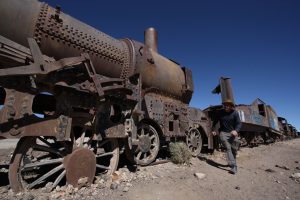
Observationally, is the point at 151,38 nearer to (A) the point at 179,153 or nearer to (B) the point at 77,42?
(B) the point at 77,42

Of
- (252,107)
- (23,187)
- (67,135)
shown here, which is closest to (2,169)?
(23,187)

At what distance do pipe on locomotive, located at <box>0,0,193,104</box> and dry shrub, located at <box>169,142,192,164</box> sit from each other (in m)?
1.50

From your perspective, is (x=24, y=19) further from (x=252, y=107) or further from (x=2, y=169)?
(x=252, y=107)

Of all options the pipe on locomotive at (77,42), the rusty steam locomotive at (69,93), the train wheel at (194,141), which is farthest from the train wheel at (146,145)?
the train wheel at (194,141)

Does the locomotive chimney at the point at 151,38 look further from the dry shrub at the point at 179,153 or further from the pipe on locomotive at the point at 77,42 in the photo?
the dry shrub at the point at 179,153

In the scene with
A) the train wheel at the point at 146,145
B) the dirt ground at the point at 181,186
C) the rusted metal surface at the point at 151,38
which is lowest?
the dirt ground at the point at 181,186

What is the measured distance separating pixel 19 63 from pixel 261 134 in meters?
15.9

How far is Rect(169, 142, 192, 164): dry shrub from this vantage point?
5516mm

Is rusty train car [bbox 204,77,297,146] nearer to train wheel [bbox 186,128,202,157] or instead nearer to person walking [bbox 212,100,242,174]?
train wheel [bbox 186,128,202,157]

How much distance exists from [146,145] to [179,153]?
3.38ft

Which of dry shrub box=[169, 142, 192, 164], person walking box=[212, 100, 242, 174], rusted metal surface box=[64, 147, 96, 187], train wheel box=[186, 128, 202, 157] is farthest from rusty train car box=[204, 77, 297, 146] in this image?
rusted metal surface box=[64, 147, 96, 187]

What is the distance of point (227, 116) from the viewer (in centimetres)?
573

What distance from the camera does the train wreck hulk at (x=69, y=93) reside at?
2.92 meters

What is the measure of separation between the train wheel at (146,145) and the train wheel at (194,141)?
1.78 metres
